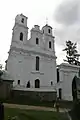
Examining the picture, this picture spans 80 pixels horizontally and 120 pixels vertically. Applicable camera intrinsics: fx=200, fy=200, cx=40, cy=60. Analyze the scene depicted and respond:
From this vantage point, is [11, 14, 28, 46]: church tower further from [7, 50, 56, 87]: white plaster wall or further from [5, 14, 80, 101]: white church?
[7, 50, 56, 87]: white plaster wall

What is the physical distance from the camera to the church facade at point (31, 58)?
3662 cm

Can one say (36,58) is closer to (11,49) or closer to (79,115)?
(11,49)

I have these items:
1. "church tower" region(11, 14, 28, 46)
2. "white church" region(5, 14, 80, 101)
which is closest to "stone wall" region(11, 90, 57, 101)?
"white church" region(5, 14, 80, 101)

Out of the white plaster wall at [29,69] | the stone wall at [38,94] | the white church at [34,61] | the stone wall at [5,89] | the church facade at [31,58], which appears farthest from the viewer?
the church facade at [31,58]

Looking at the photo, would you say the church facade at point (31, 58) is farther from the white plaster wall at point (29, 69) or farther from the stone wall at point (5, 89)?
the stone wall at point (5, 89)

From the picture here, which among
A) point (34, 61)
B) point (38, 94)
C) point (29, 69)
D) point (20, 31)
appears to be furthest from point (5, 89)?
point (20, 31)

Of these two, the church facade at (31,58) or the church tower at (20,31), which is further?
the church tower at (20,31)

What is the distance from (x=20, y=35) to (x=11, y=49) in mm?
3777

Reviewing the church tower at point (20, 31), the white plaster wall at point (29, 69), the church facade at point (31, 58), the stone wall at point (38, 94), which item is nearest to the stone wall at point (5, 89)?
the stone wall at point (38, 94)

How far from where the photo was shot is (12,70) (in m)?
36.0

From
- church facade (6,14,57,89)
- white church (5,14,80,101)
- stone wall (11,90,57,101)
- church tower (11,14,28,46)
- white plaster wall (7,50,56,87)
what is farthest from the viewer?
church tower (11,14,28,46)

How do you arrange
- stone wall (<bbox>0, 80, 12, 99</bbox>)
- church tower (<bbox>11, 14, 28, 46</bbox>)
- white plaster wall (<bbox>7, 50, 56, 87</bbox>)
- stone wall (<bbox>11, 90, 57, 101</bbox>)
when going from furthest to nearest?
church tower (<bbox>11, 14, 28, 46</bbox>) → white plaster wall (<bbox>7, 50, 56, 87</bbox>) → stone wall (<bbox>11, 90, 57, 101</bbox>) → stone wall (<bbox>0, 80, 12, 99</bbox>)

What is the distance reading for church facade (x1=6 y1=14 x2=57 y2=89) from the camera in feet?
120

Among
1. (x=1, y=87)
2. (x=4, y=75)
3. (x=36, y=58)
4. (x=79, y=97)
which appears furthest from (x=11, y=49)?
(x=79, y=97)
